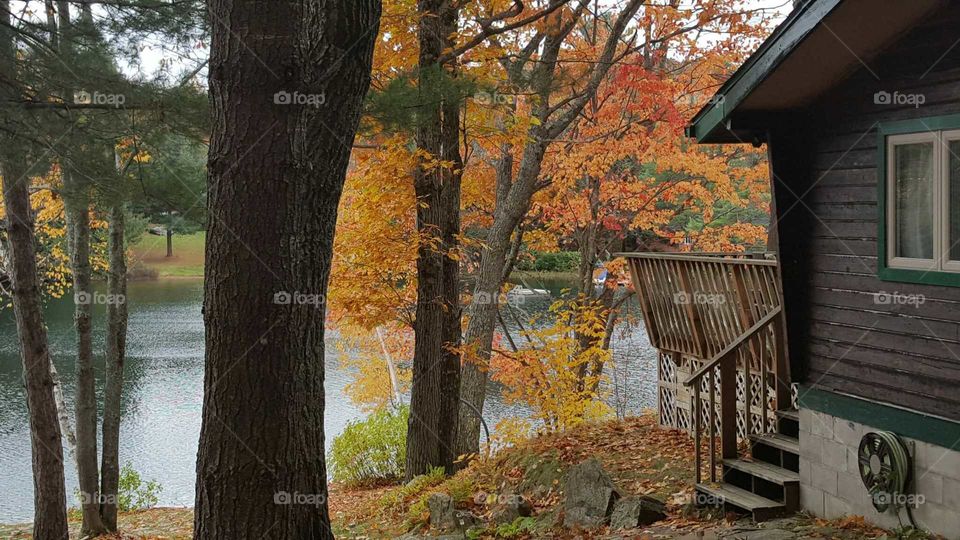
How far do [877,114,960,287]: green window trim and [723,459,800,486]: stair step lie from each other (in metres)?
2.23

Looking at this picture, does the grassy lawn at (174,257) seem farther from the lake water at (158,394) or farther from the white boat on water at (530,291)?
the white boat on water at (530,291)

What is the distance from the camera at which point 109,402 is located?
1351 centimetres

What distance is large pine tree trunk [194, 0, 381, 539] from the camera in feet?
15.0

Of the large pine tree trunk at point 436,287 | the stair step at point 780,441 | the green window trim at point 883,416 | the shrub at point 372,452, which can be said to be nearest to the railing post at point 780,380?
the stair step at point 780,441

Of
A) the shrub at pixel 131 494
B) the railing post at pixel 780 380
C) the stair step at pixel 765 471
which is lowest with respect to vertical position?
the shrub at pixel 131 494

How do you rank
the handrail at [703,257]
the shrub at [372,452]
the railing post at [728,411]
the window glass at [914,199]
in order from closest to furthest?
the window glass at [914,199], the railing post at [728,411], the handrail at [703,257], the shrub at [372,452]

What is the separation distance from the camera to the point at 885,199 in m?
6.54

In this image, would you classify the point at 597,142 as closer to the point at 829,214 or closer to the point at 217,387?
the point at 829,214

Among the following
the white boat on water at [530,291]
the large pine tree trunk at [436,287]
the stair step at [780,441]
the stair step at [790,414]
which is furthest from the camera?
the white boat on water at [530,291]

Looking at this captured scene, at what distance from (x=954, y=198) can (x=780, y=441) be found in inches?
124

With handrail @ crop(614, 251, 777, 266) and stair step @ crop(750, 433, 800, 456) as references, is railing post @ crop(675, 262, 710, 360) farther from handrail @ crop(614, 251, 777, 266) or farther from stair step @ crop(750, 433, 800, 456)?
stair step @ crop(750, 433, 800, 456)

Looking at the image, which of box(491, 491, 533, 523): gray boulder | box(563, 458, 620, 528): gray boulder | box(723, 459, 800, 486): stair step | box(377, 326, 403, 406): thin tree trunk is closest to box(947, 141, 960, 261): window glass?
box(723, 459, 800, 486): stair step

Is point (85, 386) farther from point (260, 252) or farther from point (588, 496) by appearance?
point (260, 252)

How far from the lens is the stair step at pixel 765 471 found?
7.69 m
